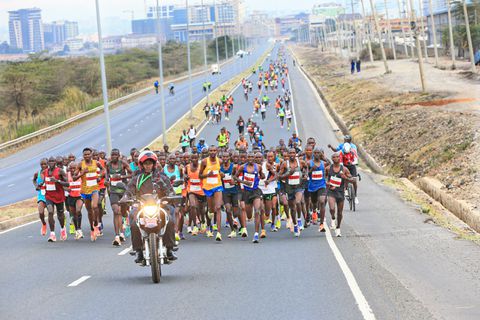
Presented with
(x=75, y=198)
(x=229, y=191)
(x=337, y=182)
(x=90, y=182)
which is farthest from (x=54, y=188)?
(x=337, y=182)

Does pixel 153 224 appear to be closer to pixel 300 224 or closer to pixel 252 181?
pixel 252 181

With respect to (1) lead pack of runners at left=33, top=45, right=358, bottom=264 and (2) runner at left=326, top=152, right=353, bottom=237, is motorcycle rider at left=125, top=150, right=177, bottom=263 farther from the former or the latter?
(2) runner at left=326, top=152, right=353, bottom=237

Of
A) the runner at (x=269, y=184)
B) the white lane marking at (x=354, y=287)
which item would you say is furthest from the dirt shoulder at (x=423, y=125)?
the white lane marking at (x=354, y=287)

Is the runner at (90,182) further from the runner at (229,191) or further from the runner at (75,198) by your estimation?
the runner at (229,191)

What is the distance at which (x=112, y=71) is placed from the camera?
455 feet

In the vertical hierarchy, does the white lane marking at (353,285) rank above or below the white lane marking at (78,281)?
below

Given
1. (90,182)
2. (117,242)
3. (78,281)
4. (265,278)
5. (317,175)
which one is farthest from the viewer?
(317,175)

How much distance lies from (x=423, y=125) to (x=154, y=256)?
110 ft

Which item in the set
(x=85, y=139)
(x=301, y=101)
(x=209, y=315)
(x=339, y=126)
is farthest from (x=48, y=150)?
(x=209, y=315)

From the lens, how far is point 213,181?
749 inches

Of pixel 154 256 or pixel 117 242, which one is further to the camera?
pixel 117 242

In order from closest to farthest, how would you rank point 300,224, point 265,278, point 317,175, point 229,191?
point 265,278 < point 317,175 < point 229,191 < point 300,224

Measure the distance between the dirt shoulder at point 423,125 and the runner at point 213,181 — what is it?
8623 mm

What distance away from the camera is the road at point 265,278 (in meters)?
11.4
